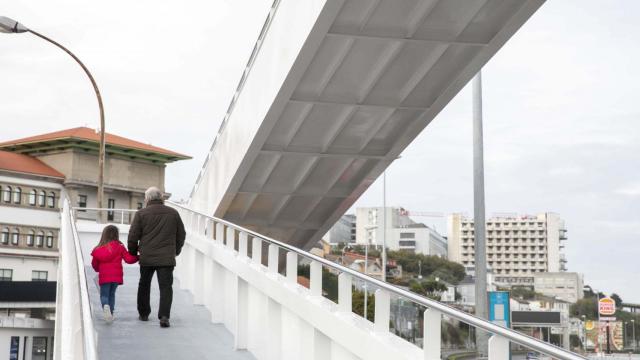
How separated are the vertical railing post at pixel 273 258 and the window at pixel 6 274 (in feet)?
280

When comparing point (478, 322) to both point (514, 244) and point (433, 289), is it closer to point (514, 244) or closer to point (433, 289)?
point (433, 289)

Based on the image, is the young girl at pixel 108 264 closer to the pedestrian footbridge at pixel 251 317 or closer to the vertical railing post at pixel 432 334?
the pedestrian footbridge at pixel 251 317

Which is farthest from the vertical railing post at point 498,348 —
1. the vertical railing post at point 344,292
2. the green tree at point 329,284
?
the green tree at point 329,284

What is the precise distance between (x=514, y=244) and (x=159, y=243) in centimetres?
18963

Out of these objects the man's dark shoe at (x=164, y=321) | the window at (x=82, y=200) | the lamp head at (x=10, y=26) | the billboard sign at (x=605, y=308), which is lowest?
the billboard sign at (x=605, y=308)

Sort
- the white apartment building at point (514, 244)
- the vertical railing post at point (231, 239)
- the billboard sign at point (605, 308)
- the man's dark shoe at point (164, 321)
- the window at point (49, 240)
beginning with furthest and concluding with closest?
1. the white apartment building at point (514, 244)
2. the window at point (49, 240)
3. the billboard sign at point (605, 308)
4. the vertical railing post at point (231, 239)
5. the man's dark shoe at point (164, 321)

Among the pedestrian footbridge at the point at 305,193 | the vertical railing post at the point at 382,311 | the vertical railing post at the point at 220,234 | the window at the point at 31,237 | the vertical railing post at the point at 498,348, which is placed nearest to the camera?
the vertical railing post at the point at 498,348

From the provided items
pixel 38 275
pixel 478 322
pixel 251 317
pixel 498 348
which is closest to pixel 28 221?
pixel 38 275

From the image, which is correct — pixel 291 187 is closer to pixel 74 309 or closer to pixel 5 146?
pixel 74 309

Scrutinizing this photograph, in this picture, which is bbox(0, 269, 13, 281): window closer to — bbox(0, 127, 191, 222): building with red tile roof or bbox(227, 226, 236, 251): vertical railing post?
bbox(0, 127, 191, 222): building with red tile roof

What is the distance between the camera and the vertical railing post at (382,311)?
758 cm

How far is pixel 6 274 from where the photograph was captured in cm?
9019

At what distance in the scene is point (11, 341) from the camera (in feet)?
182

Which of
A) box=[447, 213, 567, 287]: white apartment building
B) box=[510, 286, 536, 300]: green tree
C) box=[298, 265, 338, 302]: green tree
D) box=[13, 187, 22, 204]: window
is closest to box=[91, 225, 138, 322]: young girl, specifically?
box=[298, 265, 338, 302]: green tree
